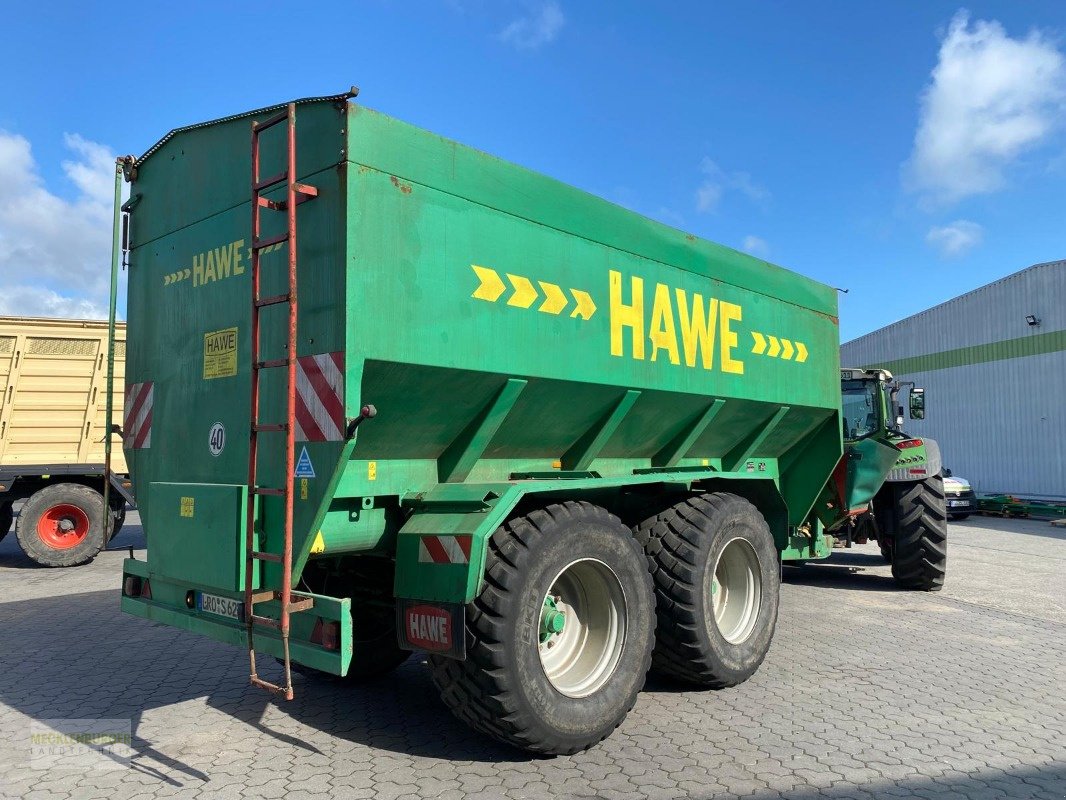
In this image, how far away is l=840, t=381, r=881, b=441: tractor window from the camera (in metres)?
9.49

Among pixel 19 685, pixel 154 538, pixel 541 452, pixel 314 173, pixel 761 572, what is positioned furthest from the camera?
pixel 761 572

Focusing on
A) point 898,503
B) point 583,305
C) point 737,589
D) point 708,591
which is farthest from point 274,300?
point 898,503

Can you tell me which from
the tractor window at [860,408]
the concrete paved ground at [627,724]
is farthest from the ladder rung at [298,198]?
the tractor window at [860,408]

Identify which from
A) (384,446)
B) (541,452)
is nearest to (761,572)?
(541,452)

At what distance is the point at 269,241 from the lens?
3518 millimetres

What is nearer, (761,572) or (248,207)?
(248,207)

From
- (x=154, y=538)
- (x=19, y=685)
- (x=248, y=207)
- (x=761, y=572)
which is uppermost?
(x=248, y=207)

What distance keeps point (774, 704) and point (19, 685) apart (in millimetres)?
4858

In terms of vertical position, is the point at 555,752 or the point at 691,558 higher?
the point at 691,558

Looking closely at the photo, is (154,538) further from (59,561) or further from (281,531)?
(59,561)

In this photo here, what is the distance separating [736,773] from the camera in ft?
11.9

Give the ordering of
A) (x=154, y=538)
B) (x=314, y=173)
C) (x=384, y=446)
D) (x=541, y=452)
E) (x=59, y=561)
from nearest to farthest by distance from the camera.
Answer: (x=314, y=173) → (x=384, y=446) → (x=154, y=538) → (x=541, y=452) → (x=59, y=561)

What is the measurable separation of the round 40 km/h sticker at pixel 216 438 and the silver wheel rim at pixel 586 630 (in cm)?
188

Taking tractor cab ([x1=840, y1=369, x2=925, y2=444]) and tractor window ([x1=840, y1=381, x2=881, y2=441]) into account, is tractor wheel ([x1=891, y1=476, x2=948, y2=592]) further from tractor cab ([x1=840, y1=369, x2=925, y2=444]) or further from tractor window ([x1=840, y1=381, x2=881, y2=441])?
tractor window ([x1=840, y1=381, x2=881, y2=441])
